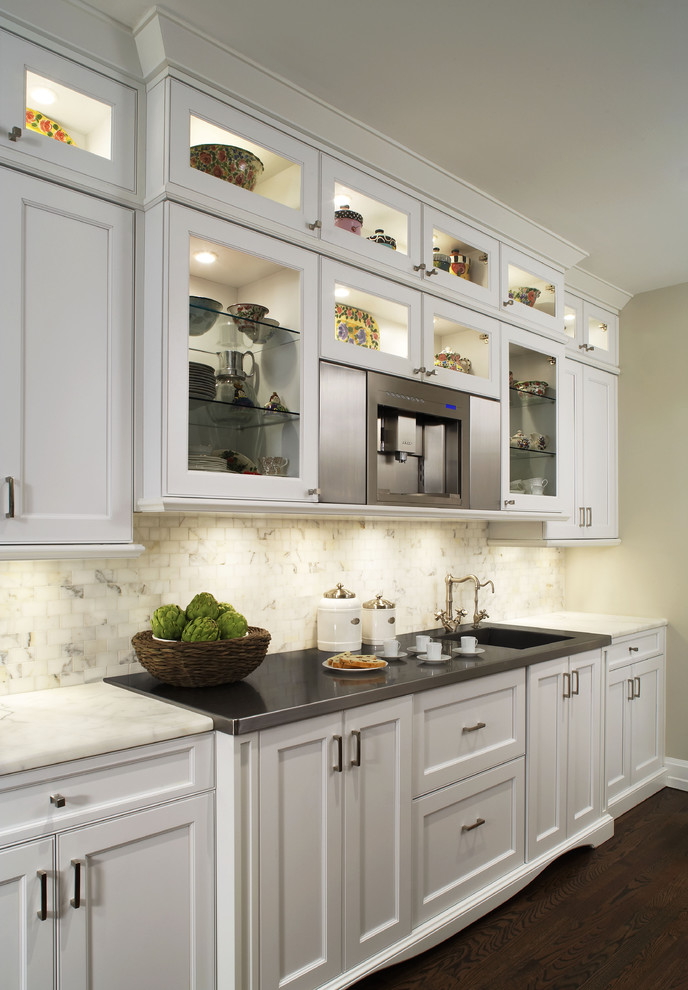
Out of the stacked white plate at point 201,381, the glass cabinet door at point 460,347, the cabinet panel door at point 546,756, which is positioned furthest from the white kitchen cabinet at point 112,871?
the glass cabinet door at point 460,347

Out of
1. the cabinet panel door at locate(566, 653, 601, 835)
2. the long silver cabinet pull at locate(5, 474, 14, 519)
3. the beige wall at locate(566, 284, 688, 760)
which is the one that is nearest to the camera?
the long silver cabinet pull at locate(5, 474, 14, 519)

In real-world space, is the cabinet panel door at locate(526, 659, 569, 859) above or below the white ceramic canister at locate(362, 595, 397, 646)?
below

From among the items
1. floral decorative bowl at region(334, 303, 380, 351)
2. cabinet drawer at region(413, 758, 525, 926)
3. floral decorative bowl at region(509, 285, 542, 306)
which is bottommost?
cabinet drawer at region(413, 758, 525, 926)

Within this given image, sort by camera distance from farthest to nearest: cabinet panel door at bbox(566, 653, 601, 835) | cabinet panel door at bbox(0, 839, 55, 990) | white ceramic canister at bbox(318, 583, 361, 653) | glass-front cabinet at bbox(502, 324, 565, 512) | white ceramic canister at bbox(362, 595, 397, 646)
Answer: glass-front cabinet at bbox(502, 324, 565, 512), cabinet panel door at bbox(566, 653, 601, 835), white ceramic canister at bbox(362, 595, 397, 646), white ceramic canister at bbox(318, 583, 361, 653), cabinet panel door at bbox(0, 839, 55, 990)

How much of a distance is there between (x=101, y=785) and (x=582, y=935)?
1.83 metres

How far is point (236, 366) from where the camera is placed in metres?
2.13

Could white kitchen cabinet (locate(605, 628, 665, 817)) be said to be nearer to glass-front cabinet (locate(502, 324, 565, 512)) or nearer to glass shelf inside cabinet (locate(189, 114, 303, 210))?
glass-front cabinet (locate(502, 324, 565, 512))

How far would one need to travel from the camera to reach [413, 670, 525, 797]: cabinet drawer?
2.30m

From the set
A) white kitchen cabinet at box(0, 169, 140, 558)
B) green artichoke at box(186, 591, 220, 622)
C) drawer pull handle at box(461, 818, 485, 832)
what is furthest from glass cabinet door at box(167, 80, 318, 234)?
drawer pull handle at box(461, 818, 485, 832)

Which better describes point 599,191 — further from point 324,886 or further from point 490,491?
point 324,886

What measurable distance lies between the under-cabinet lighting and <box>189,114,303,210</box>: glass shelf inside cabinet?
0.22m

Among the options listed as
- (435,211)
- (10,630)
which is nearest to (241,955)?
(10,630)

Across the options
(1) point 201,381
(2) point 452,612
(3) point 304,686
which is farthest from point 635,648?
(1) point 201,381

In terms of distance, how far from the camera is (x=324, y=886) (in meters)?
1.95
